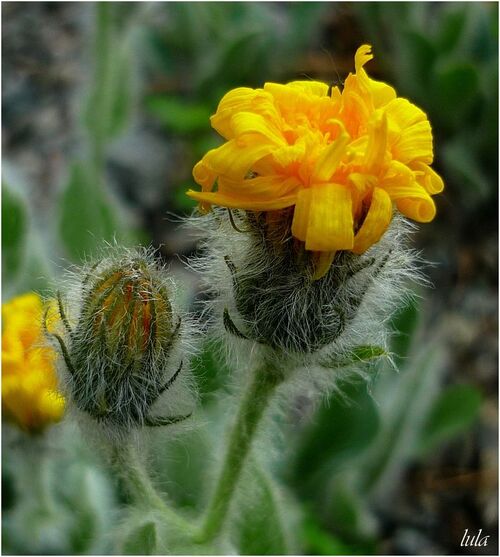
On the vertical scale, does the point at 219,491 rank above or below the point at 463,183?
below

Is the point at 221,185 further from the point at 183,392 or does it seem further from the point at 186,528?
the point at 186,528

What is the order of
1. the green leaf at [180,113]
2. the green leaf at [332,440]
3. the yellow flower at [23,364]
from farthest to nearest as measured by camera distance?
the green leaf at [180,113] → the green leaf at [332,440] → the yellow flower at [23,364]

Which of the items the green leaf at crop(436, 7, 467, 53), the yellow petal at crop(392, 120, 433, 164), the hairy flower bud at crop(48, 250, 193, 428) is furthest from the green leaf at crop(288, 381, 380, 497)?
the green leaf at crop(436, 7, 467, 53)

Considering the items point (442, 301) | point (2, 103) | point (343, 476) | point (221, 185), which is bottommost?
point (343, 476)

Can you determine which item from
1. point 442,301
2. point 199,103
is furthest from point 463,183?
point 199,103

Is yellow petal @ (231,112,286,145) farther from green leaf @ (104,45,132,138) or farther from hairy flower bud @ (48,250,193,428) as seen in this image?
green leaf @ (104,45,132,138)

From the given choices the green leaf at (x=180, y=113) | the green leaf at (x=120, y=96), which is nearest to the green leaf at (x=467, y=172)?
the green leaf at (x=180, y=113)

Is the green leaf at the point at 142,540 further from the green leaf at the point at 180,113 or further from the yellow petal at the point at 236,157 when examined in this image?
the green leaf at the point at 180,113
